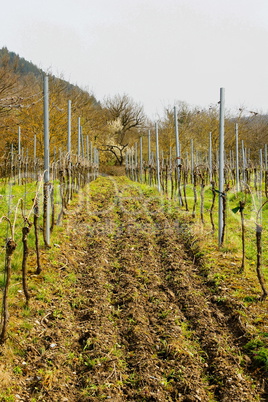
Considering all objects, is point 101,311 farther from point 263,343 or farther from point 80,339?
point 263,343

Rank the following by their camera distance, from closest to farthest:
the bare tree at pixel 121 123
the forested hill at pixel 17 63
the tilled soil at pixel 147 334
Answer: the tilled soil at pixel 147 334
the forested hill at pixel 17 63
the bare tree at pixel 121 123

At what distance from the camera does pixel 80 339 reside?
3488mm

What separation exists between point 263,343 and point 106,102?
142 feet

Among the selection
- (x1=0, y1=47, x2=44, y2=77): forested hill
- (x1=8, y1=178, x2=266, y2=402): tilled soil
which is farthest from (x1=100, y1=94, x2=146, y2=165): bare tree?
(x1=8, y1=178, x2=266, y2=402): tilled soil

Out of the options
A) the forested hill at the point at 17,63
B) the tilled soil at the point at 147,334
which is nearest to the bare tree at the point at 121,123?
the forested hill at the point at 17,63

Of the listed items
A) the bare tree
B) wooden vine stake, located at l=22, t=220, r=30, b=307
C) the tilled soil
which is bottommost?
the tilled soil

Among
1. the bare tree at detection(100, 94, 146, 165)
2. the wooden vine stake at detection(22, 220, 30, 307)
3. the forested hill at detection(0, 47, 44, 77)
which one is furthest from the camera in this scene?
the bare tree at detection(100, 94, 146, 165)

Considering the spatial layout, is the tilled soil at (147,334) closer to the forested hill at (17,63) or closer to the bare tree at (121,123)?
the forested hill at (17,63)

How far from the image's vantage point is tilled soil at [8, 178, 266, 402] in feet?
9.14

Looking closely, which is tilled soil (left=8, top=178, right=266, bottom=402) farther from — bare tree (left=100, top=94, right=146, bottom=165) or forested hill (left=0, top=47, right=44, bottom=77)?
bare tree (left=100, top=94, right=146, bottom=165)

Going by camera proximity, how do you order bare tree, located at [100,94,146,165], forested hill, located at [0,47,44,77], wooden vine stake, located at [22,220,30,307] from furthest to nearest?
bare tree, located at [100,94,146,165], forested hill, located at [0,47,44,77], wooden vine stake, located at [22,220,30,307]

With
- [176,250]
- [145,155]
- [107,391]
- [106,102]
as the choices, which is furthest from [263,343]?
[106,102]

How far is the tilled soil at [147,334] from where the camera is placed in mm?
2787

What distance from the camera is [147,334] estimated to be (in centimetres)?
351
